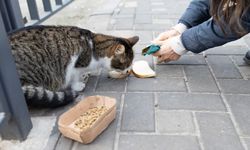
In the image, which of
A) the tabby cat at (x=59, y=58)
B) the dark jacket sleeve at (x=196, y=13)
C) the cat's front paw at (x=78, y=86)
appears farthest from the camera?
the dark jacket sleeve at (x=196, y=13)

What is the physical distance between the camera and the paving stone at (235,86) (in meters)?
2.11

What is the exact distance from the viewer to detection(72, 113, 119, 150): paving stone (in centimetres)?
163

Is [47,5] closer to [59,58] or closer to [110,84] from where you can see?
[59,58]

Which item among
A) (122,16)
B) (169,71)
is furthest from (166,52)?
(122,16)

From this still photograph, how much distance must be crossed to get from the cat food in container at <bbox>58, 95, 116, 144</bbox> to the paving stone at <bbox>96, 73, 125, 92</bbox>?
1.19 feet

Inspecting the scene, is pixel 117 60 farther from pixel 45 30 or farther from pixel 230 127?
pixel 230 127

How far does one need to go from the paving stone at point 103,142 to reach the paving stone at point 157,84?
1.70 ft

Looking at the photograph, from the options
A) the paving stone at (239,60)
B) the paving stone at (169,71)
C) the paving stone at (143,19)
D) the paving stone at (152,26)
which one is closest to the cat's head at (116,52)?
the paving stone at (169,71)

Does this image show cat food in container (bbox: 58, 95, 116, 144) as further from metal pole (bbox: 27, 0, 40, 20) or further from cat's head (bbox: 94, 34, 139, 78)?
metal pole (bbox: 27, 0, 40, 20)

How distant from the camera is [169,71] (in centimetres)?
240

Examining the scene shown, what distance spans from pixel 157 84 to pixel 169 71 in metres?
0.23

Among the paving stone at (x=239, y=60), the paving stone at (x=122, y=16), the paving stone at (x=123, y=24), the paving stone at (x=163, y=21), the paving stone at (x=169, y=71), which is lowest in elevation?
the paving stone at (x=122, y=16)

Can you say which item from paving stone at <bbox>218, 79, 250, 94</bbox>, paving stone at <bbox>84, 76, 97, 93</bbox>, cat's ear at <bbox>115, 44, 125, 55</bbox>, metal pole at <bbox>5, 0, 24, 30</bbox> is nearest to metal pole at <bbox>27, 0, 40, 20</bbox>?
metal pole at <bbox>5, 0, 24, 30</bbox>

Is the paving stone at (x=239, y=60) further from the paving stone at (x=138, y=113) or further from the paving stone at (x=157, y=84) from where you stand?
the paving stone at (x=138, y=113)
